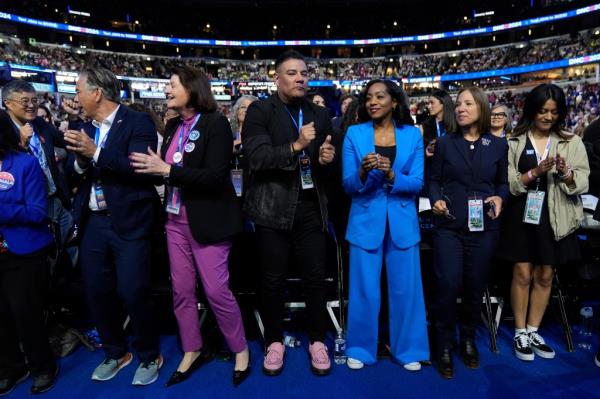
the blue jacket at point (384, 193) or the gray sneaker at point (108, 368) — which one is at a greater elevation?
the blue jacket at point (384, 193)

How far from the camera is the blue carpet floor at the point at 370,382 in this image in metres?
2.44

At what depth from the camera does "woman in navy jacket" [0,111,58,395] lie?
2.33m

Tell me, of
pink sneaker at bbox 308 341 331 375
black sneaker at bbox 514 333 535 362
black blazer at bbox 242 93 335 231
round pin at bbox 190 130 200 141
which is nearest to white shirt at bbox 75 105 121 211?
round pin at bbox 190 130 200 141

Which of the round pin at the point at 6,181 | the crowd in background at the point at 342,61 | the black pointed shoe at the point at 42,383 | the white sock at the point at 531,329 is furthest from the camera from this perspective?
the crowd in background at the point at 342,61

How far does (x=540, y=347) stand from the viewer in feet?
9.29

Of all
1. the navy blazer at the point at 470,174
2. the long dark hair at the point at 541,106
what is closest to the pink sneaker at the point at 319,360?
the navy blazer at the point at 470,174

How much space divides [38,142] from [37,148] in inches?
2.7

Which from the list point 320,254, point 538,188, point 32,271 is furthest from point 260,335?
point 538,188

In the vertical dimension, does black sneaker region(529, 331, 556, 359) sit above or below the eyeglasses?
below

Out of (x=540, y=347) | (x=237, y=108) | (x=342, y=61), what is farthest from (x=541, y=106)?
(x=342, y=61)

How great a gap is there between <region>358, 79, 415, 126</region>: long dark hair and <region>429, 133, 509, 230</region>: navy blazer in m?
0.34

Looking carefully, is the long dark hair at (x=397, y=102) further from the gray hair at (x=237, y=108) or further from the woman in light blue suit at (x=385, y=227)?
the gray hair at (x=237, y=108)

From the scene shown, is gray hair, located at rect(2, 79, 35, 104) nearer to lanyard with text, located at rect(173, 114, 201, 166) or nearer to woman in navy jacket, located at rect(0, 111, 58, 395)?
woman in navy jacket, located at rect(0, 111, 58, 395)

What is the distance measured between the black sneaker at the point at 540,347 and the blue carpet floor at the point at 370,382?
0.04m
